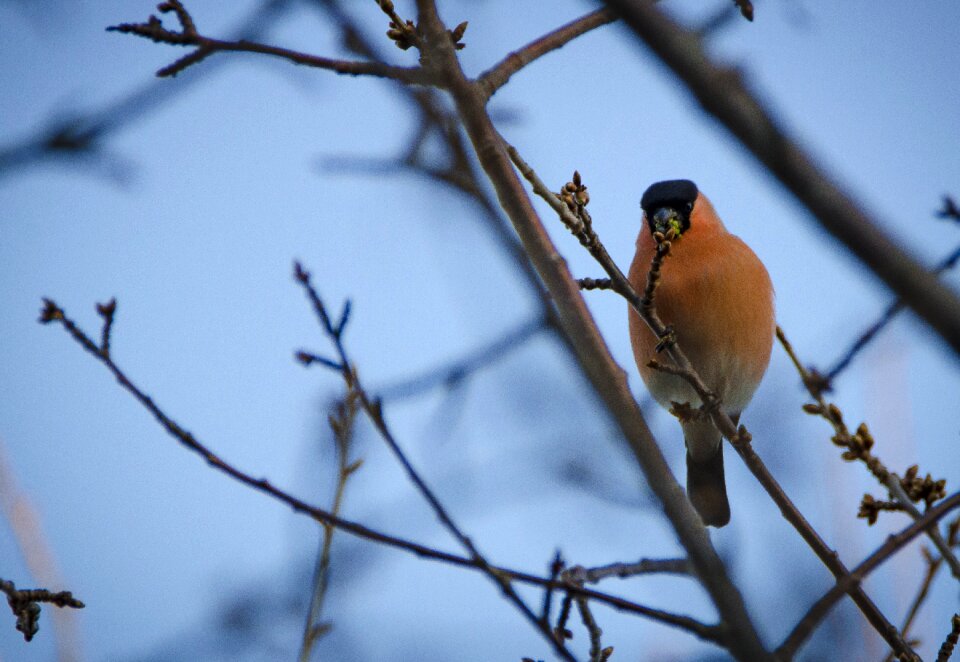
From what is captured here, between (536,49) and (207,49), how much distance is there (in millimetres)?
710

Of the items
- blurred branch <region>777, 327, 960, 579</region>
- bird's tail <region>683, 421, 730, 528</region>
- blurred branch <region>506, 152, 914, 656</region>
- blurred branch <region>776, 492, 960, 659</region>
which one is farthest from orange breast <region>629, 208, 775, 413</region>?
blurred branch <region>776, 492, 960, 659</region>

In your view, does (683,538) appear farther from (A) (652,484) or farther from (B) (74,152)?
(B) (74,152)

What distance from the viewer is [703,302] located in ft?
11.6

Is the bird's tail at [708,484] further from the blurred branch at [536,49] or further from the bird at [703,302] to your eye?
the blurred branch at [536,49]

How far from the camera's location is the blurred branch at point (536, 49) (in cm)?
188

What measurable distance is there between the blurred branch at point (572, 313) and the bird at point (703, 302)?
183 centimetres

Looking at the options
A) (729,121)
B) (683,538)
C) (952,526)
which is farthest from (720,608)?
(952,526)

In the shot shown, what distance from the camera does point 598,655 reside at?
168 cm

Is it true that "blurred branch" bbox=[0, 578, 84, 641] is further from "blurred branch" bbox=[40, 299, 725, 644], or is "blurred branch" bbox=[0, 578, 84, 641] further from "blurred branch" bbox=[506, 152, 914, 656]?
"blurred branch" bbox=[506, 152, 914, 656]

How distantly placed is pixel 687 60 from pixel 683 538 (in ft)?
2.47

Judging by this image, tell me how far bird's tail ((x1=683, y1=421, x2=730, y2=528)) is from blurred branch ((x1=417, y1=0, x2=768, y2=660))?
2.67 metres

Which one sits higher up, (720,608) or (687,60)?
(687,60)

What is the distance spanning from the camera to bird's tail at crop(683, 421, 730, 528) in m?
4.15

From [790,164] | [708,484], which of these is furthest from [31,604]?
[708,484]
